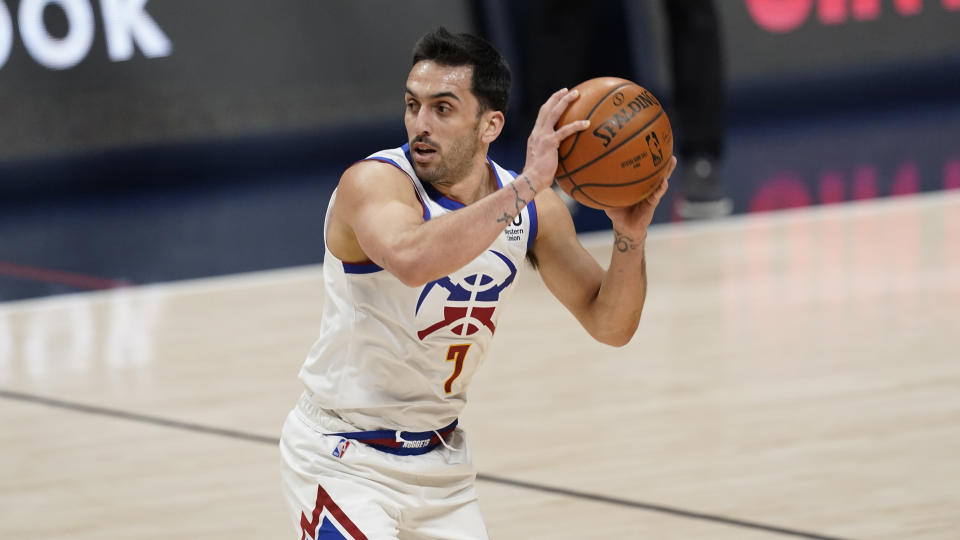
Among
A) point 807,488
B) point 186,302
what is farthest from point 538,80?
point 807,488

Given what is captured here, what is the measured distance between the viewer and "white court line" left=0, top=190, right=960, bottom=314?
21.0 feet

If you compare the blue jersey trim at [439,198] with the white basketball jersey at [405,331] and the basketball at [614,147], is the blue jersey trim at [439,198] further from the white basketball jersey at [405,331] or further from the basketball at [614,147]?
the basketball at [614,147]

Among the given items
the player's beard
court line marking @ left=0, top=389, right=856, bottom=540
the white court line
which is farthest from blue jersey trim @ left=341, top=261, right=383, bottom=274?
the white court line

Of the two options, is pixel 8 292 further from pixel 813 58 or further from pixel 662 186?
pixel 813 58

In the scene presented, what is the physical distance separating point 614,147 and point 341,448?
0.83 metres

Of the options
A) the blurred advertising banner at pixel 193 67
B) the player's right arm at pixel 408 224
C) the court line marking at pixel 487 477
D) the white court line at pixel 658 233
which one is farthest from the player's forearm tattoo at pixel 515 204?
the blurred advertising banner at pixel 193 67

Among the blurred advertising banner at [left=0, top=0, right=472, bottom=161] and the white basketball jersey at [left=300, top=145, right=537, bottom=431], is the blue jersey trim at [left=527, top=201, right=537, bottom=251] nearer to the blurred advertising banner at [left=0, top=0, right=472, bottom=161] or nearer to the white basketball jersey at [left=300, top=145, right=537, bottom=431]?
the white basketball jersey at [left=300, top=145, right=537, bottom=431]

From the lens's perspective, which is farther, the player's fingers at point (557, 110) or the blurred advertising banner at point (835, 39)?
the blurred advertising banner at point (835, 39)

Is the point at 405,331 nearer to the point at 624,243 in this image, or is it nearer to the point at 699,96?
the point at 624,243

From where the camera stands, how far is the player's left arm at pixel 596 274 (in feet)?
10.2

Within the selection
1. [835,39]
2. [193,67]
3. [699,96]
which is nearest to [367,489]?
[699,96]

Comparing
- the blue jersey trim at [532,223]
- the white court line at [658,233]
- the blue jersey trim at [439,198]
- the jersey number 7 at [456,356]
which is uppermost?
the blue jersey trim at [439,198]

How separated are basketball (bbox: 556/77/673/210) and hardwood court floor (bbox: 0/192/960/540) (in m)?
1.23

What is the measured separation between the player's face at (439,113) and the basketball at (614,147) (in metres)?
0.19
